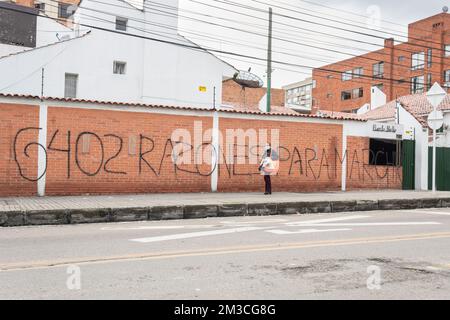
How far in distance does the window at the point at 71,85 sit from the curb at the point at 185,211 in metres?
15.9

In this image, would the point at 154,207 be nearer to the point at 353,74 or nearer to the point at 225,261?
the point at 225,261

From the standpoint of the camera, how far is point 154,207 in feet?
39.0

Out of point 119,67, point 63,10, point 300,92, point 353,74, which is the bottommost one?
point 119,67

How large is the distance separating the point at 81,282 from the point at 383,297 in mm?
3099

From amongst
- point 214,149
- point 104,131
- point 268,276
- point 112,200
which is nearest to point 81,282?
point 268,276

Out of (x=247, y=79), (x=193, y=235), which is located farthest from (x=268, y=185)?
(x=247, y=79)

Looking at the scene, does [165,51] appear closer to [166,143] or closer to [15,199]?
[166,143]

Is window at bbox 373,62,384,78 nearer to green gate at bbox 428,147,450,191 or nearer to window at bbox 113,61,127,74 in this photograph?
green gate at bbox 428,147,450,191

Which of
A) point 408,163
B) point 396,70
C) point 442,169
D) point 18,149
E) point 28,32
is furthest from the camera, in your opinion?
point 396,70

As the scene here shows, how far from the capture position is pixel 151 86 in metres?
27.3

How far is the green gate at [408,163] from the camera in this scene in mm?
21047

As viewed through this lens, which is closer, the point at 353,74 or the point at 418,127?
the point at 418,127

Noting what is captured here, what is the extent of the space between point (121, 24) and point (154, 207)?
774 inches

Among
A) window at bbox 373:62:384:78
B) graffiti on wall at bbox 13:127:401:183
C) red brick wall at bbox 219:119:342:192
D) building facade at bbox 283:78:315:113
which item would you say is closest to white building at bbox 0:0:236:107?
red brick wall at bbox 219:119:342:192
